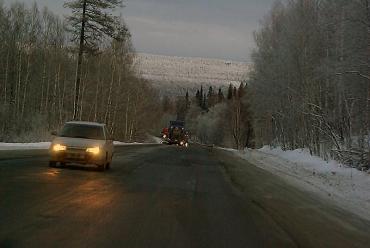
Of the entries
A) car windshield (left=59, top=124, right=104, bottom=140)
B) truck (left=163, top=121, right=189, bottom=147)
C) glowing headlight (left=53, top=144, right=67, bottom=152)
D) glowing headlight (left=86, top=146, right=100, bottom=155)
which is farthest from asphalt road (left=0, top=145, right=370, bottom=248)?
truck (left=163, top=121, right=189, bottom=147)

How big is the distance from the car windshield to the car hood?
65 cm

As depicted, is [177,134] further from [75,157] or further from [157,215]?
[157,215]

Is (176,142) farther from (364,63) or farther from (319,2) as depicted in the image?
(364,63)

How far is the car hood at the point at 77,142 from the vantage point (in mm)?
19094


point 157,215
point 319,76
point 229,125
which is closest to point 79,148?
point 157,215

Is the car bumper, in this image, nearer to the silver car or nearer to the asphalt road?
the silver car

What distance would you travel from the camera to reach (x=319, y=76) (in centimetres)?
3083

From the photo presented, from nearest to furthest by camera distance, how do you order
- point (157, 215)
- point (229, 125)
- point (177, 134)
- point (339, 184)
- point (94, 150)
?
1. point (157, 215)
2. point (94, 150)
3. point (339, 184)
4. point (177, 134)
5. point (229, 125)

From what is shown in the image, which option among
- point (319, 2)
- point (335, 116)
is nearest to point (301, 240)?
point (335, 116)

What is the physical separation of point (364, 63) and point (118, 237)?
20097mm

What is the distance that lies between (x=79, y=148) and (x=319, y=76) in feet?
54.1

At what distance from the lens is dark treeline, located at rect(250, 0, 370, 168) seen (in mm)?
27156

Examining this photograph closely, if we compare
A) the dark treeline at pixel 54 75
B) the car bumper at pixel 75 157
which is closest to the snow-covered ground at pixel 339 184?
the car bumper at pixel 75 157

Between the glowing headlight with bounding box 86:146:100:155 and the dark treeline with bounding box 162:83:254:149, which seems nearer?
the glowing headlight with bounding box 86:146:100:155
